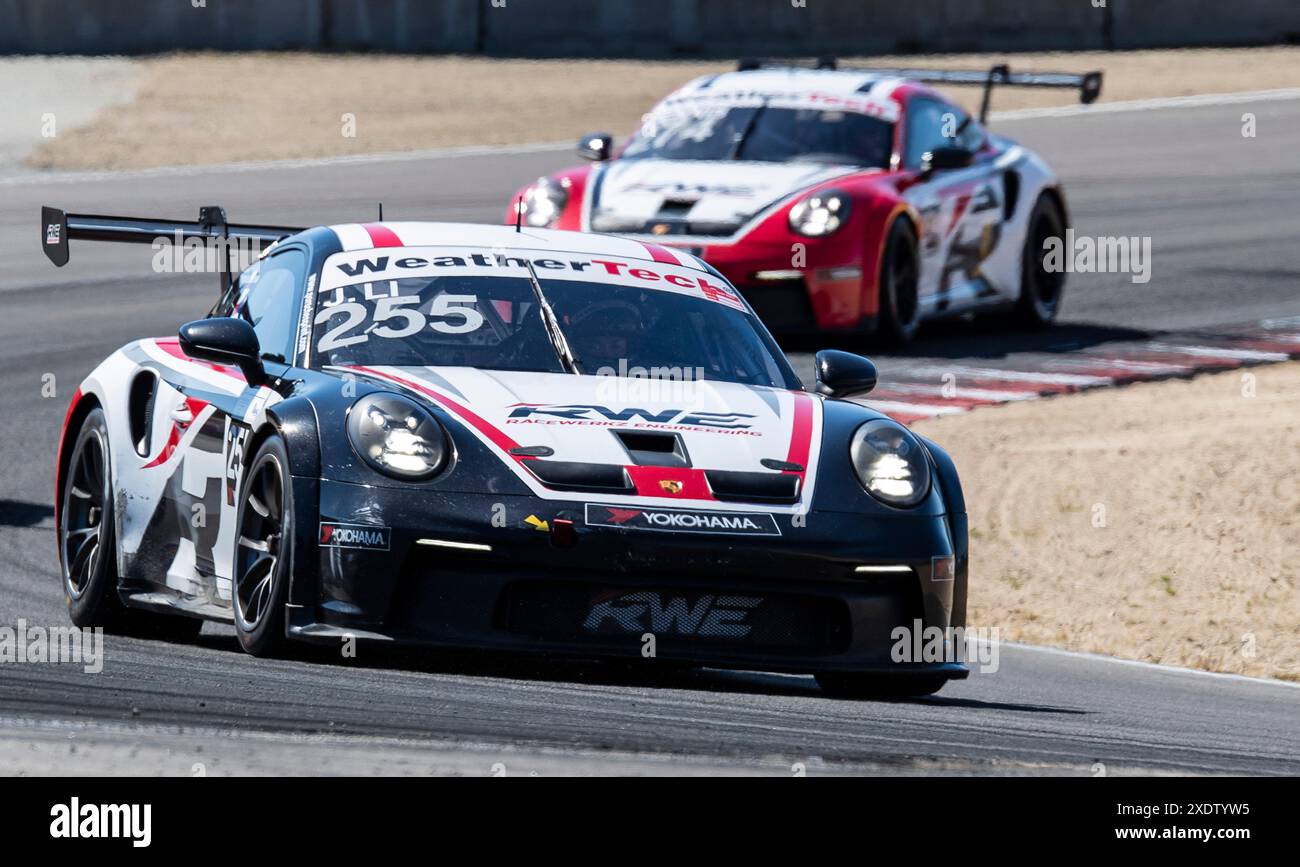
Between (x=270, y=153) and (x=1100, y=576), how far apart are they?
15.7 m

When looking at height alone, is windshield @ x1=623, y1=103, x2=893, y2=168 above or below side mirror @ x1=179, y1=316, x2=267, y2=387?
below

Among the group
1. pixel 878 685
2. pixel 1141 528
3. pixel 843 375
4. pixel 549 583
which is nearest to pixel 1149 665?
pixel 1141 528

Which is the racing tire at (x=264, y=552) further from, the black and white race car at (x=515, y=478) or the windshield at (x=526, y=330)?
the windshield at (x=526, y=330)

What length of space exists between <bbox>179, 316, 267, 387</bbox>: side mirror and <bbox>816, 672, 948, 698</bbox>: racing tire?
1766 millimetres

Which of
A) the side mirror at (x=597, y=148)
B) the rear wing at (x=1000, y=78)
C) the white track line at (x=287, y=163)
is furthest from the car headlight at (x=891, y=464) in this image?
the white track line at (x=287, y=163)

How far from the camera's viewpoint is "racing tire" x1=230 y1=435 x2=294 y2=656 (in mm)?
5988

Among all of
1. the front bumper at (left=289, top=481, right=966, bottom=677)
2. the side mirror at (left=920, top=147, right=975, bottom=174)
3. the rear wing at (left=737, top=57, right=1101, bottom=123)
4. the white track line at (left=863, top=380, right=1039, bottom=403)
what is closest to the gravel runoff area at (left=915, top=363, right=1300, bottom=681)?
the white track line at (left=863, top=380, right=1039, bottom=403)

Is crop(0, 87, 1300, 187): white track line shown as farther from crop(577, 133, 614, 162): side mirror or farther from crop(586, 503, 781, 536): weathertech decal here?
crop(586, 503, 781, 536): weathertech decal

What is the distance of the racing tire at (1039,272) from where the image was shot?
15.6m

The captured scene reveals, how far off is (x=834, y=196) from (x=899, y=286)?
Result: 0.85m

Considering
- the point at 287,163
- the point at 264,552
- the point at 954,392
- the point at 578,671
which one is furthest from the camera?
the point at 287,163

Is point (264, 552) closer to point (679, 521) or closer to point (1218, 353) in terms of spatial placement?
point (679, 521)

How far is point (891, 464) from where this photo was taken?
6.35 meters
